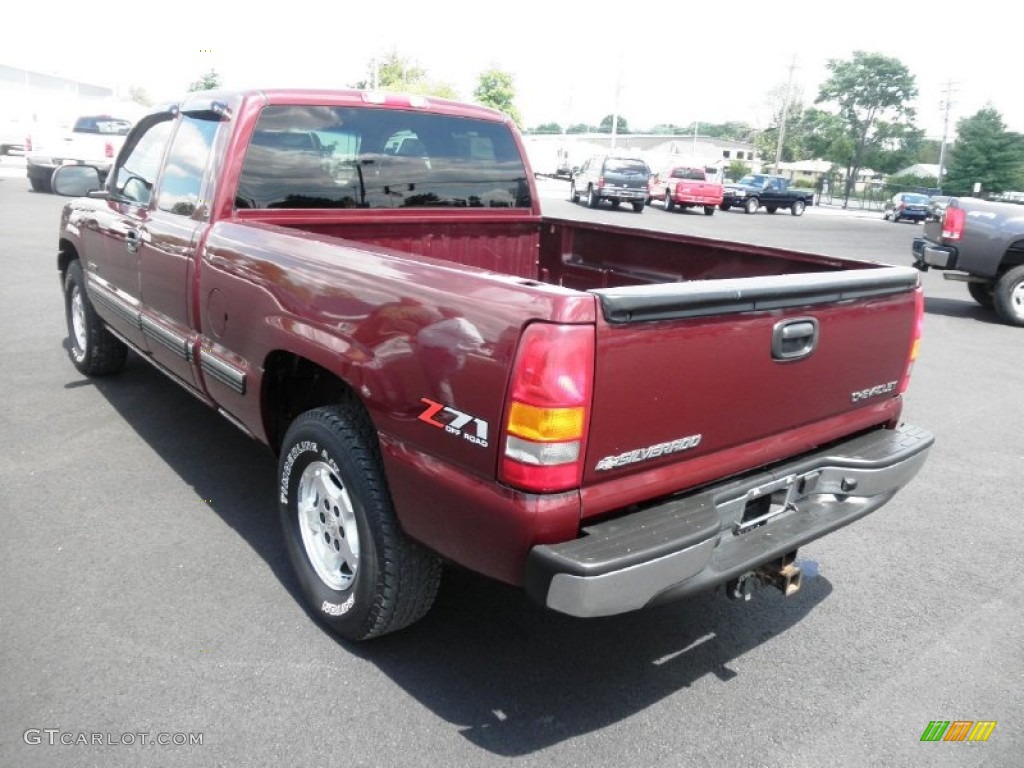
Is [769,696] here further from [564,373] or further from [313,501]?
[313,501]

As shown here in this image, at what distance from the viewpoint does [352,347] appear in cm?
274

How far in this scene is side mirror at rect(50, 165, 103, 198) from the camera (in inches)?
205

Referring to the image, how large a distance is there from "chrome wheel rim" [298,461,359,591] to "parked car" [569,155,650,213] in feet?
85.5

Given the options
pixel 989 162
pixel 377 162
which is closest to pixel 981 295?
pixel 377 162

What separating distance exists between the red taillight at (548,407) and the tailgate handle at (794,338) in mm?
757

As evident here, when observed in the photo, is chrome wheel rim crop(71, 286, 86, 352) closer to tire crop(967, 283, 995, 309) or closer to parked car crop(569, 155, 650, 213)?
tire crop(967, 283, 995, 309)

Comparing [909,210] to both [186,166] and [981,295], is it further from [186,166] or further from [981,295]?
[186,166]

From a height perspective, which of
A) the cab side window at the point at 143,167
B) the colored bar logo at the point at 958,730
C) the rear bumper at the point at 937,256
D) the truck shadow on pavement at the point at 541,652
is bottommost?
the truck shadow on pavement at the point at 541,652

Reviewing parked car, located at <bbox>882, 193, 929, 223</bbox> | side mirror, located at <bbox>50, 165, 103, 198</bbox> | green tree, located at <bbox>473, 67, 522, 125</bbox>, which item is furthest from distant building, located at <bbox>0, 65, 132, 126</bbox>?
side mirror, located at <bbox>50, 165, 103, 198</bbox>

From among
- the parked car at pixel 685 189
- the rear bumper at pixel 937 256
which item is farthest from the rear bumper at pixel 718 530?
the parked car at pixel 685 189

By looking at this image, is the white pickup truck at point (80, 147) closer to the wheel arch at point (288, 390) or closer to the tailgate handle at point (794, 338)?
the wheel arch at point (288, 390)

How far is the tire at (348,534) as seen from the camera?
275 cm

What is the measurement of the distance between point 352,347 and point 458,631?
1.21 metres

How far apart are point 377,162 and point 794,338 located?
96.4 inches
